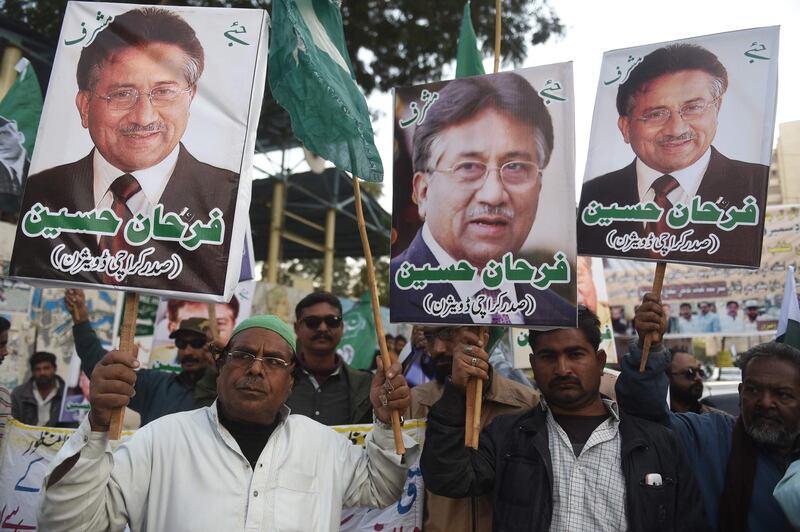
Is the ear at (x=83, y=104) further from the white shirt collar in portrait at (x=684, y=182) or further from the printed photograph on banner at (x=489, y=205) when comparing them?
the white shirt collar in portrait at (x=684, y=182)

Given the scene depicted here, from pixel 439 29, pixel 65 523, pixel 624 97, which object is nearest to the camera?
pixel 65 523

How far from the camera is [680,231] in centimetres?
290

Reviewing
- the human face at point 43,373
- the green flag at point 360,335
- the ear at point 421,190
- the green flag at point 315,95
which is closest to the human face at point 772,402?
the ear at point 421,190

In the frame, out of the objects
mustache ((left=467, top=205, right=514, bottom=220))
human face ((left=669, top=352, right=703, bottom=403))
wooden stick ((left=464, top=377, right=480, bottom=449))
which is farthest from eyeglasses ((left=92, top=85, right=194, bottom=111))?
human face ((left=669, top=352, right=703, bottom=403))

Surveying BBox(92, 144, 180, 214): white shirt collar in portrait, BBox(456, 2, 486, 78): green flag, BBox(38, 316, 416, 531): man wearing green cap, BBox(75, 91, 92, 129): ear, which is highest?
BBox(456, 2, 486, 78): green flag

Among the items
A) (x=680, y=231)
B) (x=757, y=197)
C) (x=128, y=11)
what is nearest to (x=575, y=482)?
(x=680, y=231)

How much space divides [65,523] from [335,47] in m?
2.21

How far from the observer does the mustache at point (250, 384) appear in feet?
7.43

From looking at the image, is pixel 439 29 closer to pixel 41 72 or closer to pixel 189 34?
pixel 41 72

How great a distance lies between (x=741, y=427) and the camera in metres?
2.66

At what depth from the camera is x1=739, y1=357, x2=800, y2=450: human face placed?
252 centimetres

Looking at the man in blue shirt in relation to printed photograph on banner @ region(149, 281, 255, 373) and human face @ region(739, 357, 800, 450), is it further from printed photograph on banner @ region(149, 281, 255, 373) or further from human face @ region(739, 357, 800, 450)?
printed photograph on banner @ region(149, 281, 255, 373)

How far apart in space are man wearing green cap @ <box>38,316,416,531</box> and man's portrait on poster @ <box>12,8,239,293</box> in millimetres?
374

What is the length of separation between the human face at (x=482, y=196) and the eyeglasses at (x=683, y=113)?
80 centimetres
